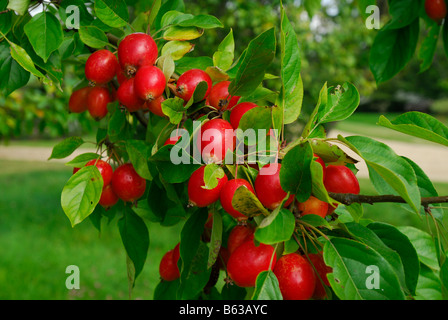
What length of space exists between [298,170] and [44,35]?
60cm

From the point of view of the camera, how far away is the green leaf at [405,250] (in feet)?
2.32

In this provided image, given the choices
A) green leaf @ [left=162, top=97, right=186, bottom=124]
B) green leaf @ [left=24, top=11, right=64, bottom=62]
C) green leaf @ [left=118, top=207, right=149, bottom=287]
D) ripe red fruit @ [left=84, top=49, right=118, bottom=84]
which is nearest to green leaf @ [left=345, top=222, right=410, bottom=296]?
green leaf @ [left=162, top=97, right=186, bottom=124]

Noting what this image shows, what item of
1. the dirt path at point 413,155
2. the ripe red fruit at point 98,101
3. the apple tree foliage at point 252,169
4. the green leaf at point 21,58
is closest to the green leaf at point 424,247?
the apple tree foliage at point 252,169

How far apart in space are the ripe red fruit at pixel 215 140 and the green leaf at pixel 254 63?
0.08 m

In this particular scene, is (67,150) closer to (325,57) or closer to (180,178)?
(180,178)

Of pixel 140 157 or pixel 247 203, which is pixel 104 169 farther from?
pixel 247 203

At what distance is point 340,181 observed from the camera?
0.71 meters

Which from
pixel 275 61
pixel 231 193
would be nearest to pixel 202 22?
pixel 231 193

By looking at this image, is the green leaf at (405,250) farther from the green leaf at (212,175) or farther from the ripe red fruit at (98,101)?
the ripe red fruit at (98,101)

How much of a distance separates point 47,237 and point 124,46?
4.06 m

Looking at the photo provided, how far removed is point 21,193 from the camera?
6301 mm

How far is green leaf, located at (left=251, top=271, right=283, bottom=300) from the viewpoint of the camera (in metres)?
0.61

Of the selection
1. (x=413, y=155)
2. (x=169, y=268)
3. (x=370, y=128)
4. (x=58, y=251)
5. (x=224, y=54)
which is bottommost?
(x=370, y=128)

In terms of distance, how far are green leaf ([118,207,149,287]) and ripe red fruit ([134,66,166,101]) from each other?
322mm
